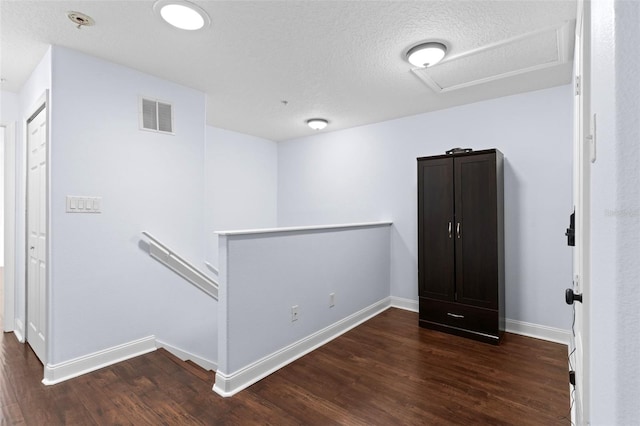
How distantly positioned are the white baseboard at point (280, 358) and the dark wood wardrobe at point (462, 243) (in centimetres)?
82

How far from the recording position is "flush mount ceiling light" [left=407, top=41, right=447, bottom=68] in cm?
230

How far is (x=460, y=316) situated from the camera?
3.14 meters

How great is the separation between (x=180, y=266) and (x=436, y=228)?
2.62 metres

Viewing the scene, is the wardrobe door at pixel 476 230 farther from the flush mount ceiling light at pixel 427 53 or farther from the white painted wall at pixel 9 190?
the white painted wall at pixel 9 190

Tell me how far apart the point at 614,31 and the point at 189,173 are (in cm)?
315

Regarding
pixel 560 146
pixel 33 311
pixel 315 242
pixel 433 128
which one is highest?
pixel 433 128

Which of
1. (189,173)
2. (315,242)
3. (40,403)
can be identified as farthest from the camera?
(189,173)

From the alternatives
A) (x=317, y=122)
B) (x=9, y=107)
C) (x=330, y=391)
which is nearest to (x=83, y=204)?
(x=9, y=107)

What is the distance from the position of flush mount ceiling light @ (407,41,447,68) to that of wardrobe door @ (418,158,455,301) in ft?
3.79

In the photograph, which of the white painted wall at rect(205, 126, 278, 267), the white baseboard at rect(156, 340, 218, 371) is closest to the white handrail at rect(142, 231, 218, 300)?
the white baseboard at rect(156, 340, 218, 371)

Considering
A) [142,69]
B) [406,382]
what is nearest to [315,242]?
[406,382]

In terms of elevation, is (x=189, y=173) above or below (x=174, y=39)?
below

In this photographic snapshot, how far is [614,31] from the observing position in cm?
54

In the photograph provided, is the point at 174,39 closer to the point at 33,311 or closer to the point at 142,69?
the point at 142,69
